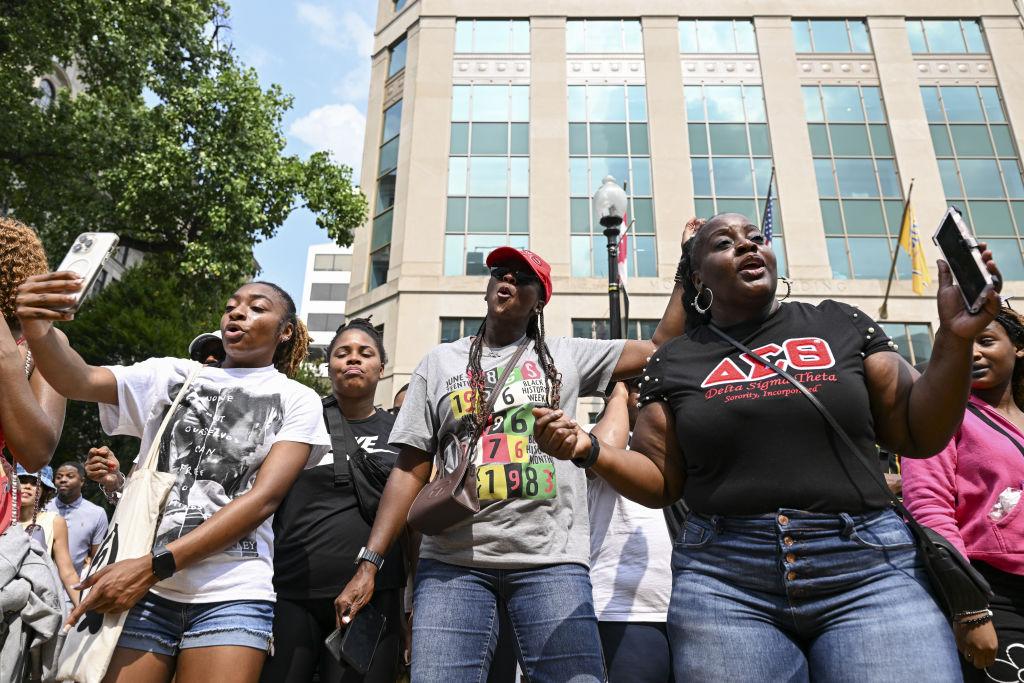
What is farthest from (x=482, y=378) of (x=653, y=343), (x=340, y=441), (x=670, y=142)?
(x=670, y=142)

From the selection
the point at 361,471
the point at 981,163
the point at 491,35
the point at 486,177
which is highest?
the point at 491,35

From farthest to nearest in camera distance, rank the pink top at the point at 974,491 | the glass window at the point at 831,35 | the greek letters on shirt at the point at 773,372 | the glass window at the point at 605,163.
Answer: the glass window at the point at 831,35 < the glass window at the point at 605,163 < the pink top at the point at 974,491 < the greek letters on shirt at the point at 773,372

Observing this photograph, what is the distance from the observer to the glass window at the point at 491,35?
25375 millimetres

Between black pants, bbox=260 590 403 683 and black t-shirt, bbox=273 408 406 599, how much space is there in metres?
0.07

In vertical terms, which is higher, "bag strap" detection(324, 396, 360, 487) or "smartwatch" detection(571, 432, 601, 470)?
"bag strap" detection(324, 396, 360, 487)

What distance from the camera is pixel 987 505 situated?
101 inches

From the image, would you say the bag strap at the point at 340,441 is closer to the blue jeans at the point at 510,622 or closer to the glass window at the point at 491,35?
the blue jeans at the point at 510,622

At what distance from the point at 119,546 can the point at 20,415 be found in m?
0.56

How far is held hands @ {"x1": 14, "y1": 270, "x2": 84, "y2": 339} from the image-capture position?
219 centimetres

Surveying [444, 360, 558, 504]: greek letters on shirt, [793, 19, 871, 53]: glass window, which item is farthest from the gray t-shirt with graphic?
[793, 19, 871, 53]: glass window

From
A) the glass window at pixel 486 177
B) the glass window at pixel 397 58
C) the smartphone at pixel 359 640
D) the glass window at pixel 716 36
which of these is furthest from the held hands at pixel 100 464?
the glass window at pixel 716 36

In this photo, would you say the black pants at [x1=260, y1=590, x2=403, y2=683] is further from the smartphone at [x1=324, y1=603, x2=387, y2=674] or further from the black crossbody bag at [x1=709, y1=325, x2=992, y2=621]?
the black crossbody bag at [x1=709, y1=325, x2=992, y2=621]

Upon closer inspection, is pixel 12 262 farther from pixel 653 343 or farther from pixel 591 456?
pixel 653 343

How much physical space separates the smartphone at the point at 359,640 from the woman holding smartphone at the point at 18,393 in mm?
1218
